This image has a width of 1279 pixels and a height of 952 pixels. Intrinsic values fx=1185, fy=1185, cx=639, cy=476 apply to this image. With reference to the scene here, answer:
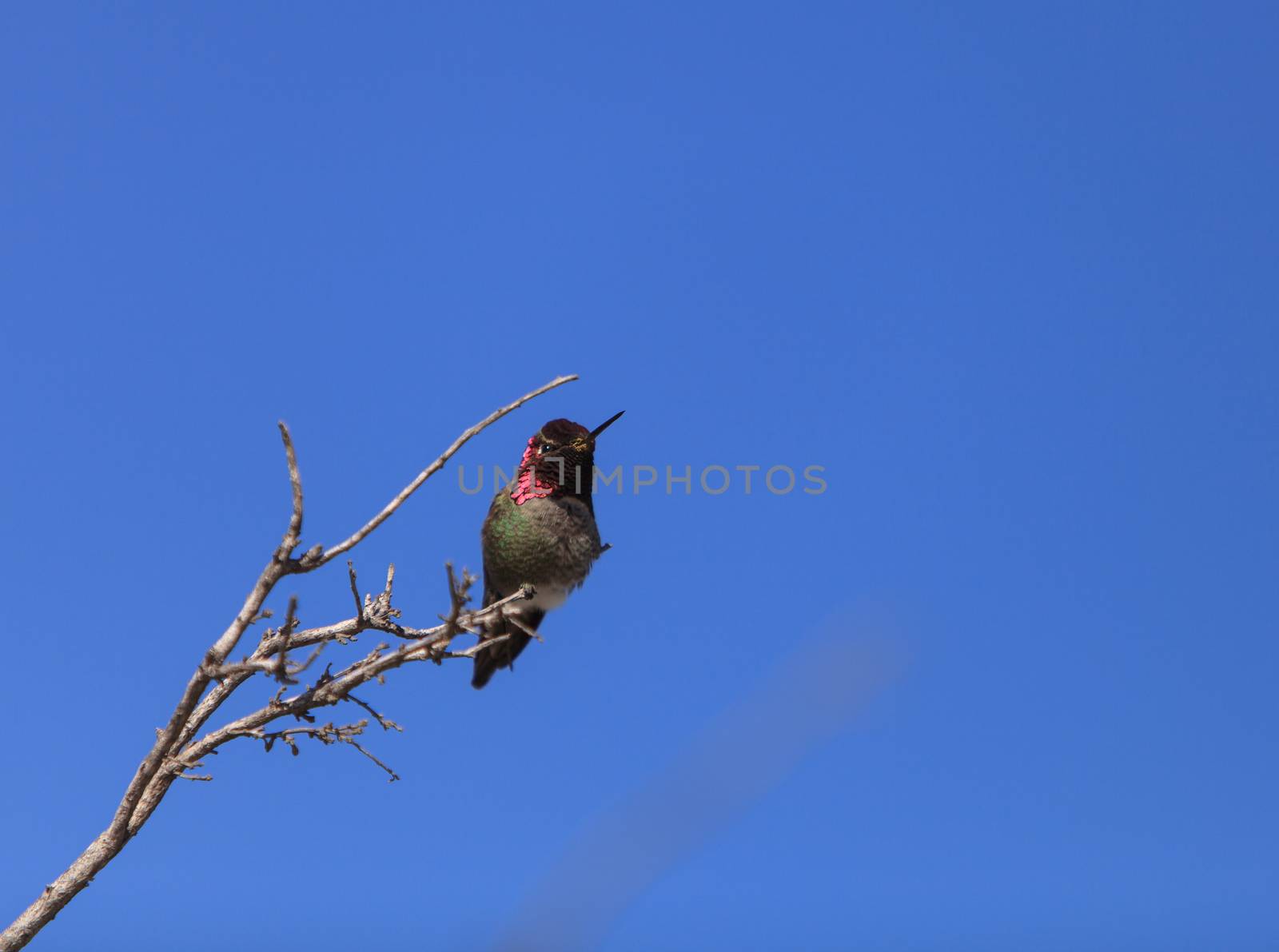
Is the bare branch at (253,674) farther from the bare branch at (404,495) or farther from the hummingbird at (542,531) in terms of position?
the hummingbird at (542,531)

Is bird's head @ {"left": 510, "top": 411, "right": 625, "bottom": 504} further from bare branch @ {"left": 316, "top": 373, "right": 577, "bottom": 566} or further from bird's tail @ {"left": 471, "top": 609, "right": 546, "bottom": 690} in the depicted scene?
bare branch @ {"left": 316, "top": 373, "right": 577, "bottom": 566}

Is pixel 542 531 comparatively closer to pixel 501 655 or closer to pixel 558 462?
pixel 558 462

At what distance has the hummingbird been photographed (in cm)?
841

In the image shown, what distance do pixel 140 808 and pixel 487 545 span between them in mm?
3643

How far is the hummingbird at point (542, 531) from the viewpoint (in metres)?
8.41

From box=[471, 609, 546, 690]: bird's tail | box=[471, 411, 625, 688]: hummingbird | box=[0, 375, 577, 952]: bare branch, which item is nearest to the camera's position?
box=[0, 375, 577, 952]: bare branch

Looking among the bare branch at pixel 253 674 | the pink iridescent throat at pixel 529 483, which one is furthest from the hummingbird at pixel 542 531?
the bare branch at pixel 253 674

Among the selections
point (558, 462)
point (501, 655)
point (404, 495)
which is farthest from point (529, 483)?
point (404, 495)

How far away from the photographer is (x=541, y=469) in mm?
8617

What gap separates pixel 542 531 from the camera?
8375 mm

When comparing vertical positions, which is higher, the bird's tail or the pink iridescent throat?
the pink iridescent throat

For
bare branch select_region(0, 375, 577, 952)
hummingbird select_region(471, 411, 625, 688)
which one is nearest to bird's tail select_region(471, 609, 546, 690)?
hummingbird select_region(471, 411, 625, 688)

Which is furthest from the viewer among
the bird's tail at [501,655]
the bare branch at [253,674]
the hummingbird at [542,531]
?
the bird's tail at [501,655]

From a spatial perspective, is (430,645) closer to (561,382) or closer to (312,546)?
(312,546)
